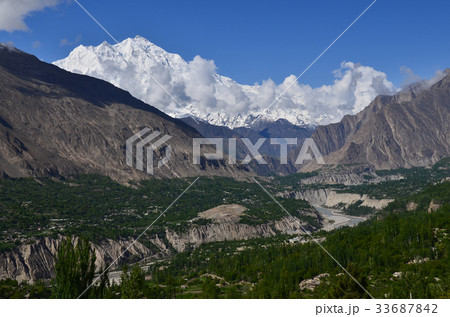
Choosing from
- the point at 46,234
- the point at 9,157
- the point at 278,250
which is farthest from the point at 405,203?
the point at 9,157

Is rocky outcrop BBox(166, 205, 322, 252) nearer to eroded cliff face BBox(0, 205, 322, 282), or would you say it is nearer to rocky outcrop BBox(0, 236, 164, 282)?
eroded cliff face BBox(0, 205, 322, 282)

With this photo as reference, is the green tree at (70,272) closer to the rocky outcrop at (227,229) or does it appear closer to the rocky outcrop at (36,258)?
the rocky outcrop at (36,258)

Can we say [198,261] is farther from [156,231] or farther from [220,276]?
[156,231]

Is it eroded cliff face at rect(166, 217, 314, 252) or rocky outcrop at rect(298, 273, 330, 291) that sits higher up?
eroded cliff face at rect(166, 217, 314, 252)

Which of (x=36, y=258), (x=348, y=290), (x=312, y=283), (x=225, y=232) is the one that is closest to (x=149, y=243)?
(x=225, y=232)

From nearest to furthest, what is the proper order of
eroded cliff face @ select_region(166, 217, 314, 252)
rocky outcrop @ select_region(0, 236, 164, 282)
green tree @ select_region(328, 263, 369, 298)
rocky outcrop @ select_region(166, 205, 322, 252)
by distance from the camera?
green tree @ select_region(328, 263, 369, 298)
rocky outcrop @ select_region(0, 236, 164, 282)
eroded cliff face @ select_region(166, 217, 314, 252)
rocky outcrop @ select_region(166, 205, 322, 252)

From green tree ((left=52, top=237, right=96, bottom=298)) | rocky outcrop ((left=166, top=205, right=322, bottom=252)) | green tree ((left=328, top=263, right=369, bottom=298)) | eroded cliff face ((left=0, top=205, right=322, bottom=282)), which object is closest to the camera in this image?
green tree ((left=52, top=237, right=96, bottom=298))

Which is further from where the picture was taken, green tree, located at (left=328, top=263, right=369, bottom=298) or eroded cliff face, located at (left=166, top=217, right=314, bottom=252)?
eroded cliff face, located at (left=166, top=217, right=314, bottom=252)

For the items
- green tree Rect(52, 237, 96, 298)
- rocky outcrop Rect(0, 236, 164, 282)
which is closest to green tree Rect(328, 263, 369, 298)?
green tree Rect(52, 237, 96, 298)
